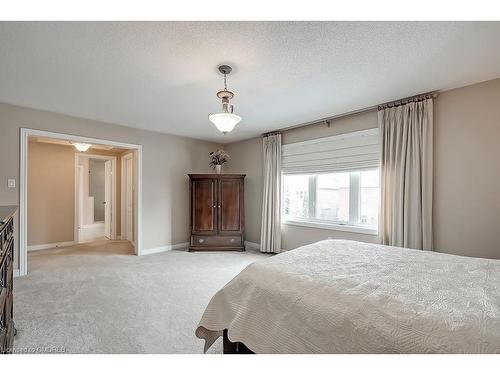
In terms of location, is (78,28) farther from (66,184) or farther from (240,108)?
(66,184)

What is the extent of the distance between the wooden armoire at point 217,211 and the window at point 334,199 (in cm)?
93

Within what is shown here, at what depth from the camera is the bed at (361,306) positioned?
2.89 ft

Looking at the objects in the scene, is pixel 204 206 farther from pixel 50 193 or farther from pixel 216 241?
pixel 50 193

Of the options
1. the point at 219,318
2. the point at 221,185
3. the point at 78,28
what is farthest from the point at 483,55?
the point at 221,185

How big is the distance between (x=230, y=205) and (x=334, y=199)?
197cm

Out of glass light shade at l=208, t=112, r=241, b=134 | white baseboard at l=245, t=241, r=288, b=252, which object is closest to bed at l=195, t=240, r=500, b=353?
glass light shade at l=208, t=112, r=241, b=134

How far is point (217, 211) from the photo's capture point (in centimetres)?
475

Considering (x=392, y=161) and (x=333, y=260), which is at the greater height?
(x=392, y=161)

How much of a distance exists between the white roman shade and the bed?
6.43 ft

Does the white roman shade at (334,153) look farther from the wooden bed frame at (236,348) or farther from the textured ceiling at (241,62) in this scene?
the wooden bed frame at (236,348)

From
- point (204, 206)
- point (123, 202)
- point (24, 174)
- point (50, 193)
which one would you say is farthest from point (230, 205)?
point (50, 193)

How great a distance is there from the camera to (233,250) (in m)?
4.71

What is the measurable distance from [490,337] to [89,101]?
4.02 m
